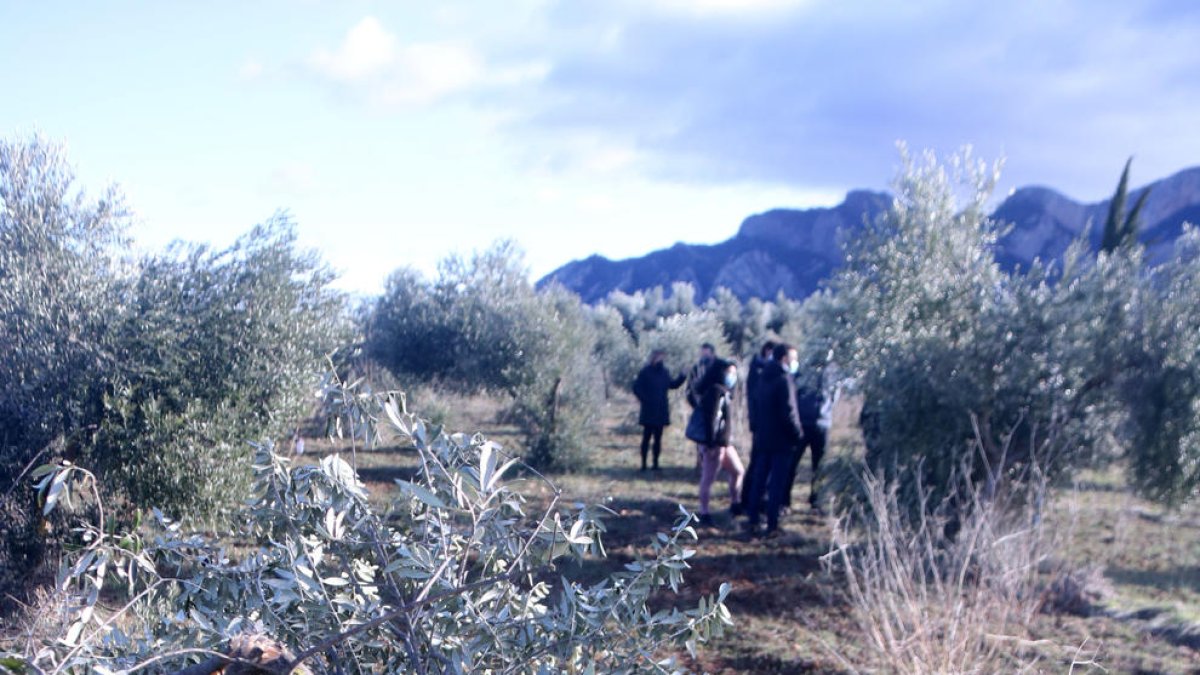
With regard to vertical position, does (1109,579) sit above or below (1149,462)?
below

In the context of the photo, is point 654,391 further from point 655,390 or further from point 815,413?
point 815,413

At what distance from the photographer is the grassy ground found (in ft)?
18.1

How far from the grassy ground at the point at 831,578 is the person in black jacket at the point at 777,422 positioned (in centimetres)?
59

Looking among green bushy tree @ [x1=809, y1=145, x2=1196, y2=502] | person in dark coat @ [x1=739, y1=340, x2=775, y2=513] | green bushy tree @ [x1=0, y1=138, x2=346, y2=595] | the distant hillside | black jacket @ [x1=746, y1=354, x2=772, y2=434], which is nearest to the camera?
green bushy tree @ [x1=0, y1=138, x2=346, y2=595]

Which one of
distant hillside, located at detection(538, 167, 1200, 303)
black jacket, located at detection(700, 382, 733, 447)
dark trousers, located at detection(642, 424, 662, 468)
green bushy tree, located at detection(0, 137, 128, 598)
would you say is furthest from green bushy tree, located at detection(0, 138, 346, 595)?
distant hillside, located at detection(538, 167, 1200, 303)

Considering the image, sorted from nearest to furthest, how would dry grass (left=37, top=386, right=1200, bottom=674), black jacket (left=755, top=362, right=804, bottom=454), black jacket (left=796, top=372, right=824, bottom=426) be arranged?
dry grass (left=37, top=386, right=1200, bottom=674), black jacket (left=755, top=362, right=804, bottom=454), black jacket (left=796, top=372, right=824, bottom=426)

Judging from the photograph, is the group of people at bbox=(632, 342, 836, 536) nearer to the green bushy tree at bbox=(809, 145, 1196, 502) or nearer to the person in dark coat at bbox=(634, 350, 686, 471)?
the green bushy tree at bbox=(809, 145, 1196, 502)

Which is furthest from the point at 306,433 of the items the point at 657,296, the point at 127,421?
the point at 657,296

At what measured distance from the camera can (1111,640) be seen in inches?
229

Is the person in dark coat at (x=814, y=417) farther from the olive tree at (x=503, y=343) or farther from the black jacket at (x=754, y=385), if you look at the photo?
the olive tree at (x=503, y=343)

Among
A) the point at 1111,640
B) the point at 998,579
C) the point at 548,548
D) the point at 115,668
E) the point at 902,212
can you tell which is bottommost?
the point at 1111,640

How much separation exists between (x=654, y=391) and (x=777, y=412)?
13.6ft

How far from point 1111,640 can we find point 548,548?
484 cm

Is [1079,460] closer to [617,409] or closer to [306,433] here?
[306,433]
